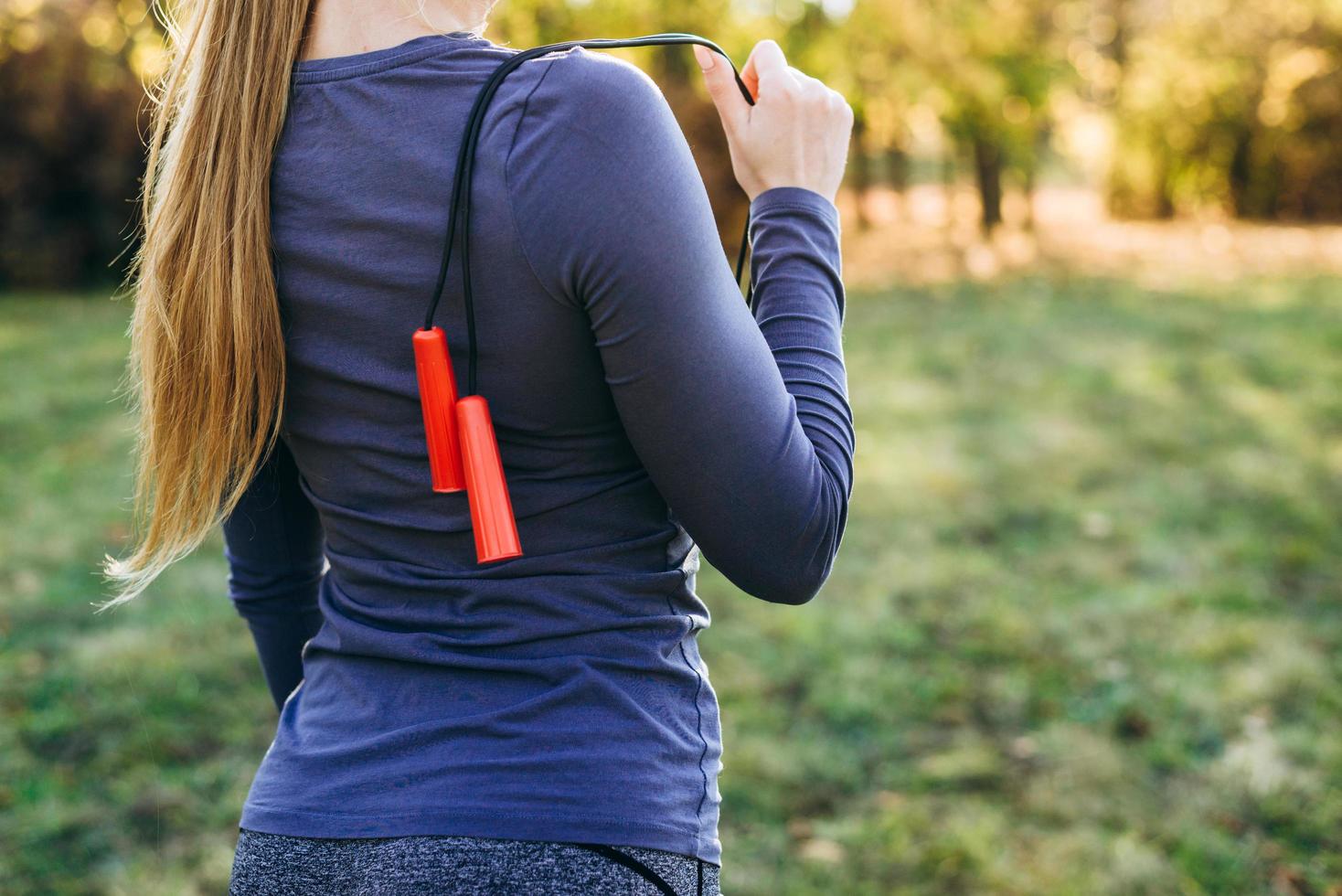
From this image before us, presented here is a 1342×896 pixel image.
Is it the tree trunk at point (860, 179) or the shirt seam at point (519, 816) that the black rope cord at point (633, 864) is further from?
the tree trunk at point (860, 179)

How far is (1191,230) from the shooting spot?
44.1 feet

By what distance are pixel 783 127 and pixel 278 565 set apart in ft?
2.60

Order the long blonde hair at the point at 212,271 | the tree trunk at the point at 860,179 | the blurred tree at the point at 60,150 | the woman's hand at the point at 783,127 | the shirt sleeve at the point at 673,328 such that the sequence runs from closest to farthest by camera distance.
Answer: the shirt sleeve at the point at 673,328 < the long blonde hair at the point at 212,271 < the woman's hand at the point at 783,127 < the blurred tree at the point at 60,150 < the tree trunk at the point at 860,179

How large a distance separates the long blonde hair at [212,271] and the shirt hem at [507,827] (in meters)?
0.36

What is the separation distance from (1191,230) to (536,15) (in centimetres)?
821

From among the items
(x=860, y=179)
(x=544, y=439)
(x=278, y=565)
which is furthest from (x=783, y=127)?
(x=860, y=179)

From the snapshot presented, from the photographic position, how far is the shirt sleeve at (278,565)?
4.18 ft

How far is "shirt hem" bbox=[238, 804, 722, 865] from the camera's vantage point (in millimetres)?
898

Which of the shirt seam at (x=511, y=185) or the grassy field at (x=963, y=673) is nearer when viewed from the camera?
the shirt seam at (x=511, y=185)

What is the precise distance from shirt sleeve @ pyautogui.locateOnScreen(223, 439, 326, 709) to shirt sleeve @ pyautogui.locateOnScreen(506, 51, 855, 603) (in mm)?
531

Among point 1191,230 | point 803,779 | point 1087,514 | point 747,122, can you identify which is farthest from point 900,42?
point 747,122

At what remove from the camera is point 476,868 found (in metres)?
0.89

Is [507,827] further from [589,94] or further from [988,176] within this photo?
[988,176]

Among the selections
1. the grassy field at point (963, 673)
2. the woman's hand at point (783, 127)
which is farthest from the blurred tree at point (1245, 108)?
the woman's hand at point (783, 127)
